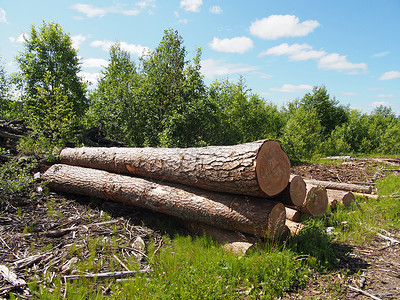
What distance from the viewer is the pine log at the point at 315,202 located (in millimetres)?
5077

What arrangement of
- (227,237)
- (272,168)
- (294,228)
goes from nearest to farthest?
(272,168) → (227,237) → (294,228)

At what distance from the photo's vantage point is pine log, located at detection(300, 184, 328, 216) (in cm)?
508

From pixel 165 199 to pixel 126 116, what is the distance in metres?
8.86

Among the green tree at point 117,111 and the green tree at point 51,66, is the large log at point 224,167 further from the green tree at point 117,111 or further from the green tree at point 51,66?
the green tree at point 51,66

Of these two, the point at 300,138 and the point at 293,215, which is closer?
the point at 293,215

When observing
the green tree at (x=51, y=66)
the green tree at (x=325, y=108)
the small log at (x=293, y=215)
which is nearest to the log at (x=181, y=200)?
the small log at (x=293, y=215)

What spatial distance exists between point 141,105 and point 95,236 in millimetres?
8810

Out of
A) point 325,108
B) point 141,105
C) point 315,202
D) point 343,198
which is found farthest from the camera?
point 325,108

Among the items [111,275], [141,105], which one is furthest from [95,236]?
[141,105]

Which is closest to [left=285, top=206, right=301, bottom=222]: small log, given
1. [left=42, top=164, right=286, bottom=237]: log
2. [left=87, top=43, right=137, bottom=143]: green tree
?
[left=42, top=164, right=286, bottom=237]: log

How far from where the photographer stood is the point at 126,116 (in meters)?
12.7

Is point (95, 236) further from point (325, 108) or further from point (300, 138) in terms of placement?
point (325, 108)

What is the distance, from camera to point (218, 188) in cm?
426

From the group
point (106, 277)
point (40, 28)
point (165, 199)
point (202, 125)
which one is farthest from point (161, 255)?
point (40, 28)
